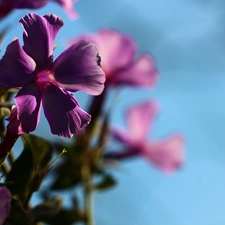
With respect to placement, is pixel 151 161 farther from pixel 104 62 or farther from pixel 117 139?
pixel 104 62

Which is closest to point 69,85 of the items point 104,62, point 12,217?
point 12,217

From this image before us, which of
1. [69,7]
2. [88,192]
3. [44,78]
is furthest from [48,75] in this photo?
[88,192]

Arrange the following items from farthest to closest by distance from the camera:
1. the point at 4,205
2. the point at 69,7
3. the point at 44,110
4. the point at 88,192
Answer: the point at 88,192 < the point at 69,7 < the point at 44,110 < the point at 4,205

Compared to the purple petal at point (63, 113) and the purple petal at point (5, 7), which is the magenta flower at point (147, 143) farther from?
the purple petal at point (63, 113)

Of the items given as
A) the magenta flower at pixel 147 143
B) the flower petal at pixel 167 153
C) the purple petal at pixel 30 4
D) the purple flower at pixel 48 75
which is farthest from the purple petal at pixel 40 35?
the flower petal at pixel 167 153

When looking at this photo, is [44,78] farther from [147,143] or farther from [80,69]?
[147,143]

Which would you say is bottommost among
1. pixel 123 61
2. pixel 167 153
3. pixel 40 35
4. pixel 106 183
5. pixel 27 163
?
pixel 167 153
